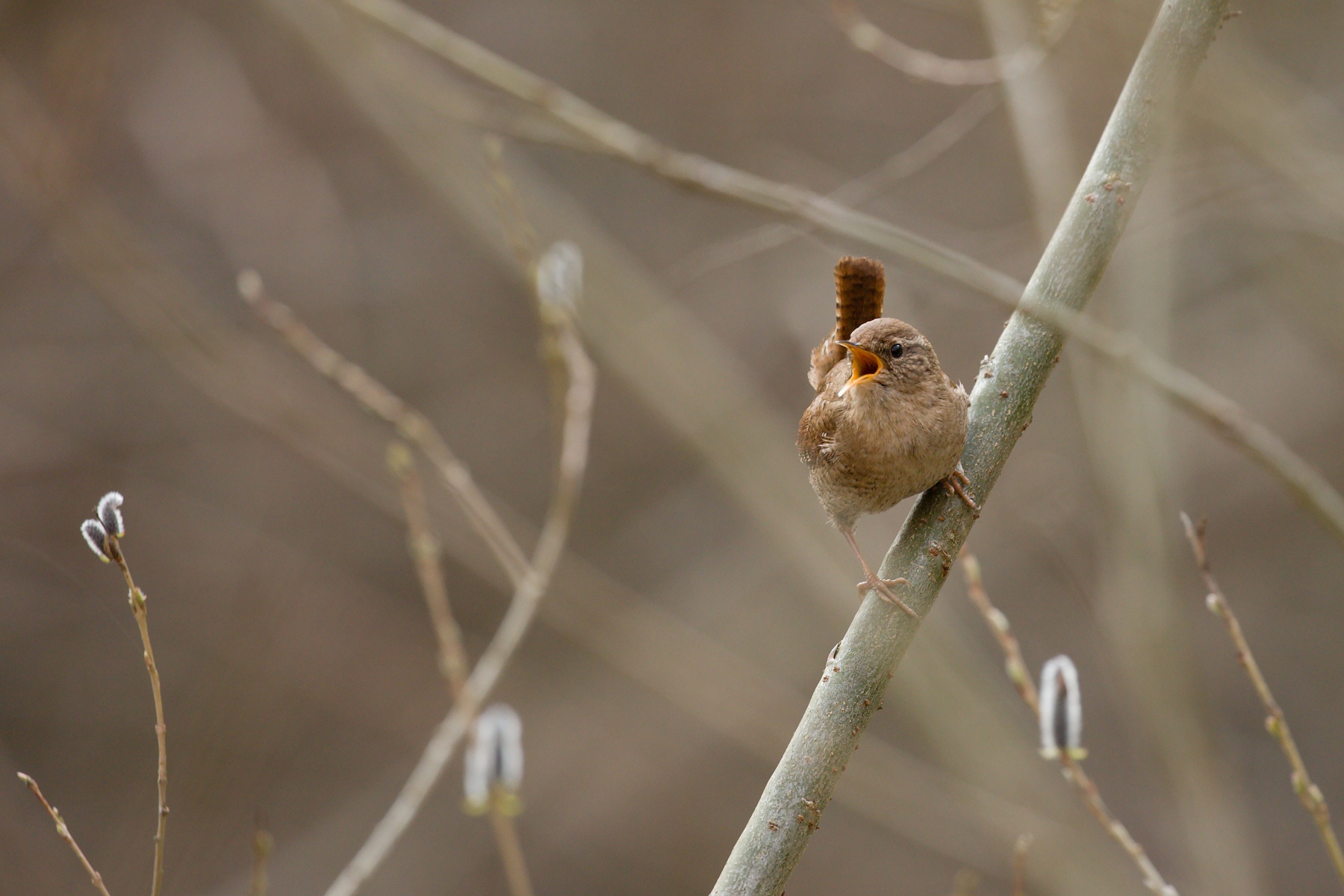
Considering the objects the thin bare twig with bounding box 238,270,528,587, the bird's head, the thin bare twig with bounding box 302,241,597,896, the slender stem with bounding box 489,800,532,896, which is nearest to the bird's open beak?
the bird's head

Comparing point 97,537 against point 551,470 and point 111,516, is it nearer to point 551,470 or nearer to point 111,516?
point 111,516

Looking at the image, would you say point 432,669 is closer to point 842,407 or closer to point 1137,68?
point 842,407

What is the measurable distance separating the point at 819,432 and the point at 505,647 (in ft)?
2.13

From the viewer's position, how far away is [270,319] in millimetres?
2008

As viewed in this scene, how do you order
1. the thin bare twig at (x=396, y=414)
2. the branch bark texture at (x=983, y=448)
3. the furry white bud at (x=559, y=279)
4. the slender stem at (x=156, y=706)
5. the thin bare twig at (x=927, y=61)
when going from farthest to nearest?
the thin bare twig at (x=927, y=61)
the furry white bud at (x=559, y=279)
the thin bare twig at (x=396, y=414)
the branch bark texture at (x=983, y=448)
the slender stem at (x=156, y=706)

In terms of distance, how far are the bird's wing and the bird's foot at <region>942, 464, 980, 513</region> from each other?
234 mm

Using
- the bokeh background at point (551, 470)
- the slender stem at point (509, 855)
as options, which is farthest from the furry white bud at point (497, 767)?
the bokeh background at point (551, 470)

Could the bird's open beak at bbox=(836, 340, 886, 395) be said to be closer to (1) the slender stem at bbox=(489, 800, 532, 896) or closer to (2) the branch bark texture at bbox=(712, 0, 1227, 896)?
(2) the branch bark texture at bbox=(712, 0, 1227, 896)

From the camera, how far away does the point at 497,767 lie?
1.57 meters

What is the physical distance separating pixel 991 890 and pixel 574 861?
2.17 metres

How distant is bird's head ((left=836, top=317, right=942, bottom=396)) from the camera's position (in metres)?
1.64

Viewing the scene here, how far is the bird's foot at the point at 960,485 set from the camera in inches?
57.9

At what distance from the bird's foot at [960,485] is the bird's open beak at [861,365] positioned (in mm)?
215

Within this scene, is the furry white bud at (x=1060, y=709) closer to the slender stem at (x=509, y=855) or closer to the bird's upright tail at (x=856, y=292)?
the bird's upright tail at (x=856, y=292)
